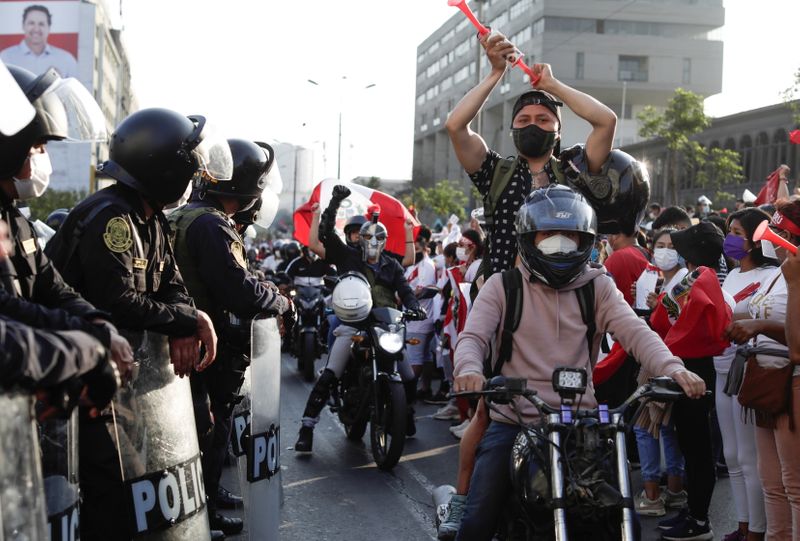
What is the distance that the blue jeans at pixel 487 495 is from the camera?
3719 millimetres

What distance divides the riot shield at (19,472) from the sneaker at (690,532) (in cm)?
460

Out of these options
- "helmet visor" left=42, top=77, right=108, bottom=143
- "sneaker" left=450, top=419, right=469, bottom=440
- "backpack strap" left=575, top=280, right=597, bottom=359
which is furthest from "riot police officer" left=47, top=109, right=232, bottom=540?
"sneaker" left=450, top=419, right=469, bottom=440

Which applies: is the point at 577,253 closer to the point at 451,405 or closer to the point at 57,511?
the point at 57,511

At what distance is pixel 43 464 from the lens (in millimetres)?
2959

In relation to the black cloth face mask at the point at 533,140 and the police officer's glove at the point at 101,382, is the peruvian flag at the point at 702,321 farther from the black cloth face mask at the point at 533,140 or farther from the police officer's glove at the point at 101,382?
the police officer's glove at the point at 101,382

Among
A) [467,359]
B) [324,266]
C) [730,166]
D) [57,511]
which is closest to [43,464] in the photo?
[57,511]

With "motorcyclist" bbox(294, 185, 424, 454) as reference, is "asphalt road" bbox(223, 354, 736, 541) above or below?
below

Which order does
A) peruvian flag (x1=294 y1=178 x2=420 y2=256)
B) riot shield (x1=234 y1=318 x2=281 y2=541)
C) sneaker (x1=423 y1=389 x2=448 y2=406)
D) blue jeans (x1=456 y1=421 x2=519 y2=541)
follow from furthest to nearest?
sneaker (x1=423 y1=389 x2=448 y2=406), peruvian flag (x1=294 y1=178 x2=420 y2=256), riot shield (x1=234 y1=318 x2=281 y2=541), blue jeans (x1=456 y1=421 x2=519 y2=541)

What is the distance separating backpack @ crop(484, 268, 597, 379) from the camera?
4082mm

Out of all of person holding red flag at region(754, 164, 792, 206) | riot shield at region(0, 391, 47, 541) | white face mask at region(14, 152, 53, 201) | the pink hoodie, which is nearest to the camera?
riot shield at region(0, 391, 47, 541)

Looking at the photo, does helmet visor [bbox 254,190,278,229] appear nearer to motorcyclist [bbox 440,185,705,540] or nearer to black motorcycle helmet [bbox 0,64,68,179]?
motorcyclist [bbox 440,185,705,540]

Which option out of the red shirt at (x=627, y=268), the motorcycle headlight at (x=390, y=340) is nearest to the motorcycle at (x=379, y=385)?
the motorcycle headlight at (x=390, y=340)

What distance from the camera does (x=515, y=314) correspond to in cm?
409

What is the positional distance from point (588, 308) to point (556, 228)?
0.44 meters
